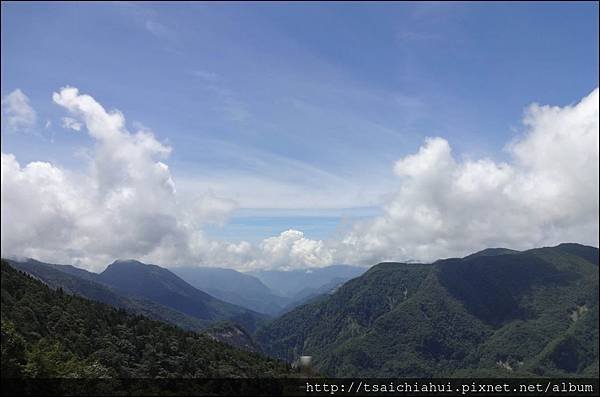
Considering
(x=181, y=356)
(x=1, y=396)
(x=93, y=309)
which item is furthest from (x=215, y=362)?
(x=1, y=396)

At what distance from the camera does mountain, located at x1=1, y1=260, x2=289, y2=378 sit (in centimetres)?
13890

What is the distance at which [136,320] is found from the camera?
635ft

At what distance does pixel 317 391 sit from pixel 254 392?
33598mm

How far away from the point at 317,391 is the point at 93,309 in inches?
5633

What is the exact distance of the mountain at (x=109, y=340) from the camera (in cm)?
13890

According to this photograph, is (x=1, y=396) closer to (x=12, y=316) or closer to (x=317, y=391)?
(x=317, y=391)

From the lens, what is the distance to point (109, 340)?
159 metres

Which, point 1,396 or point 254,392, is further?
point 254,392

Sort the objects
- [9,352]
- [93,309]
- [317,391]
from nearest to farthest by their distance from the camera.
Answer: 1. [317,391]
2. [9,352]
3. [93,309]

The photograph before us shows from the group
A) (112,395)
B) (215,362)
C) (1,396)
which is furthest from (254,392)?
(215,362)

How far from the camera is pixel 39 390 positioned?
63.6 m

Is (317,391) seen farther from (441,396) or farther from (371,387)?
(441,396)

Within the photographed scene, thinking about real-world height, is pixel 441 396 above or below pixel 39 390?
below

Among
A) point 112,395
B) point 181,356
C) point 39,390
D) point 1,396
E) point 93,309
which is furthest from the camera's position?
point 93,309
